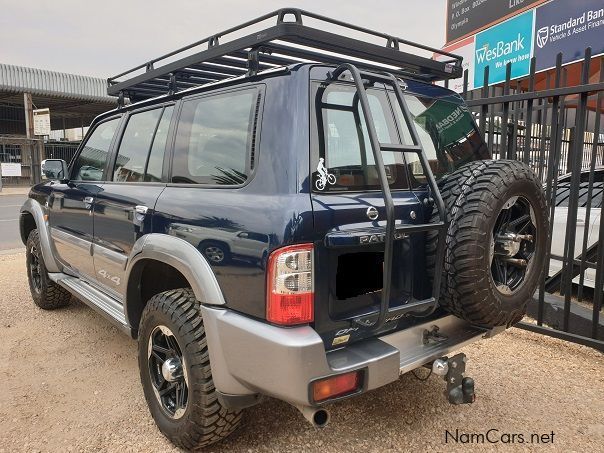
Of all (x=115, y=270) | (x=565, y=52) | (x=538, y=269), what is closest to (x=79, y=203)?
(x=115, y=270)

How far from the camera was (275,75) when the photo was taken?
2.18 metres

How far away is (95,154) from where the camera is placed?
3.76m

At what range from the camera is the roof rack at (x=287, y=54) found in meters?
2.20

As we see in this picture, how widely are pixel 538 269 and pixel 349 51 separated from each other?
157 cm

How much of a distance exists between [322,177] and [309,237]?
30cm

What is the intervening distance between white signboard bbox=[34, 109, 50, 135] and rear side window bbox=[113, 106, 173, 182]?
21657mm

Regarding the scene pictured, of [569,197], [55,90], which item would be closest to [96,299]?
[569,197]

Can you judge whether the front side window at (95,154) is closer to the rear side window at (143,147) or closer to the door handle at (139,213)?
the rear side window at (143,147)

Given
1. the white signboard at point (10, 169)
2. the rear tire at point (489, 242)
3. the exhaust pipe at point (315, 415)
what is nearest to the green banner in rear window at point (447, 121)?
the rear tire at point (489, 242)

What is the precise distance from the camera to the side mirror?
13.2 ft

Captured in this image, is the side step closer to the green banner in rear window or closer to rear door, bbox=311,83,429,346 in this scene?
rear door, bbox=311,83,429,346

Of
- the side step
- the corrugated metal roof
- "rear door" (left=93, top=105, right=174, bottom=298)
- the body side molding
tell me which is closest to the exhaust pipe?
"rear door" (left=93, top=105, right=174, bottom=298)

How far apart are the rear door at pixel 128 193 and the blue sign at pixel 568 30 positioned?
734 centimetres

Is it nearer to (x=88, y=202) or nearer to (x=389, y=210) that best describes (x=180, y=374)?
(x=389, y=210)
